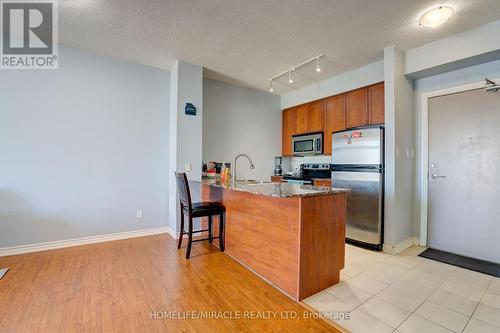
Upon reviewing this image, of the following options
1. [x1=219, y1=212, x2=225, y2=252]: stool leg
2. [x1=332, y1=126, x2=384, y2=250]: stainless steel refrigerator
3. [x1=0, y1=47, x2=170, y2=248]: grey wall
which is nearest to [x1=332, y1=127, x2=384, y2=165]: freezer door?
[x1=332, y1=126, x2=384, y2=250]: stainless steel refrigerator

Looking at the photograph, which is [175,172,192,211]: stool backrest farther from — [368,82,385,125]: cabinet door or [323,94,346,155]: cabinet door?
[368,82,385,125]: cabinet door

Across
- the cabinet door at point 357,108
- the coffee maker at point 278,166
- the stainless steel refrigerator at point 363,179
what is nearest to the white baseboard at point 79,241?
the coffee maker at point 278,166

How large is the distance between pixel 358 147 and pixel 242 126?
222 cm

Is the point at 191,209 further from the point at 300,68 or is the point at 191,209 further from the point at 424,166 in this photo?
the point at 424,166

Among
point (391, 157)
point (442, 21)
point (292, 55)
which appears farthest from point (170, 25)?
point (391, 157)

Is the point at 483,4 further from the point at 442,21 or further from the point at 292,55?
the point at 292,55

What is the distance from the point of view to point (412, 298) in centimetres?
194

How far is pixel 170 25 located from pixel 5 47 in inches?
80.7

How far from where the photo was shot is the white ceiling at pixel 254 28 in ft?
7.25

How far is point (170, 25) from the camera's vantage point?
2.54 meters

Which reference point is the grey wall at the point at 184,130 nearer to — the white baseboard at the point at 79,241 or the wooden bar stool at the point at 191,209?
the white baseboard at the point at 79,241

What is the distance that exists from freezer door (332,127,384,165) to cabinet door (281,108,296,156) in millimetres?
1415

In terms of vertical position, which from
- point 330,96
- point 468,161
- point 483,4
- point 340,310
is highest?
point 483,4

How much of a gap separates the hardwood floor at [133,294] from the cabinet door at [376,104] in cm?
274
